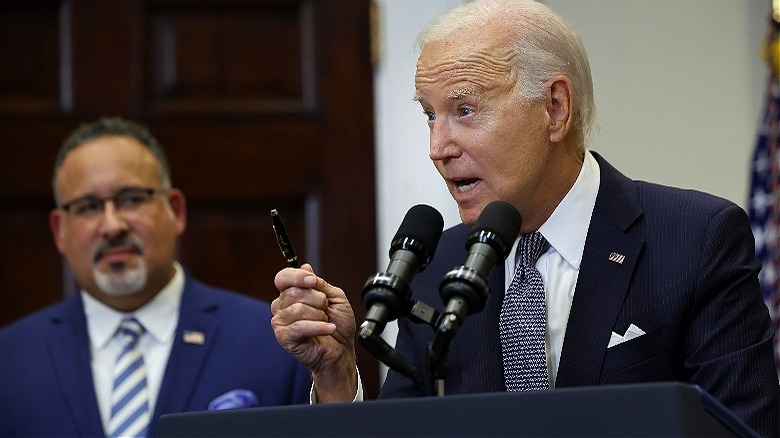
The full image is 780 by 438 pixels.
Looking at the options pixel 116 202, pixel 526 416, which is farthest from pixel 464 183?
pixel 116 202

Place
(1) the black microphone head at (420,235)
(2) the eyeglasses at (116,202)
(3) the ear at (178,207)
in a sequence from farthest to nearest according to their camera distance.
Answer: (3) the ear at (178,207)
(2) the eyeglasses at (116,202)
(1) the black microphone head at (420,235)

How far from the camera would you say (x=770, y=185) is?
362 centimetres

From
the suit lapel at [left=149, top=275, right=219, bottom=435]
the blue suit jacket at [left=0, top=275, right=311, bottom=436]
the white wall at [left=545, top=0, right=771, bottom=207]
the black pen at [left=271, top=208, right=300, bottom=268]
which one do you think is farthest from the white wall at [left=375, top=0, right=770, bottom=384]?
the black pen at [left=271, top=208, right=300, bottom=268]

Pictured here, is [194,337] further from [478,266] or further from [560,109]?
[478,266]

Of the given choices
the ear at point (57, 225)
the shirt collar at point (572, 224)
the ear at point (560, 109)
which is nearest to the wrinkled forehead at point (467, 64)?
the ear at point (560, 109)

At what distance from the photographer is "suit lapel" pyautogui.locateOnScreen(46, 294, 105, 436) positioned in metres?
3.42

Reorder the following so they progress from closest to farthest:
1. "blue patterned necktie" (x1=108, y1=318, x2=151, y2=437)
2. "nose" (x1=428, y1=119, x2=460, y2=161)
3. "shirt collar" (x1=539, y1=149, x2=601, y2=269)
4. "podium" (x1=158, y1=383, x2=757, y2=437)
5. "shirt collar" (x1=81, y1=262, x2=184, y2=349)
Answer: "podium" (x1=158, y1=383, x2=757, y2=437) → "nose" (x1=428, y1=119, x2=460, y2=161) → "shirt collar" (x1=539, y1=149, x2=601, y2=269) → "blue patterned necktie" (x1=108, y1=318, x2=151, y2=437) → "shirt collar" (x1=81, y1=262, x2=184, y2=349)

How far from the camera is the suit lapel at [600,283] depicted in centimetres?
222

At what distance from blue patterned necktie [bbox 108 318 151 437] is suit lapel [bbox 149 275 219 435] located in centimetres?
5

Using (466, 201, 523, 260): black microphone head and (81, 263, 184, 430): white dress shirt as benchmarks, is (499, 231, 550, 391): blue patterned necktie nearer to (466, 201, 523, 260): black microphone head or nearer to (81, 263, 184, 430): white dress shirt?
(466, 201, 523, 260): black microphone head

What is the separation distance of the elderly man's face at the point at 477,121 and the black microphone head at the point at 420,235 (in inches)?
15.5

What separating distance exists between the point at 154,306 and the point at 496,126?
5.53ft

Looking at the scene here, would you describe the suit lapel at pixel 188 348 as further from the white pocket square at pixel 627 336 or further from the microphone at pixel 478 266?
the microphone at pixel 478 266

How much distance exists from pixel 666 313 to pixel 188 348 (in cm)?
171
